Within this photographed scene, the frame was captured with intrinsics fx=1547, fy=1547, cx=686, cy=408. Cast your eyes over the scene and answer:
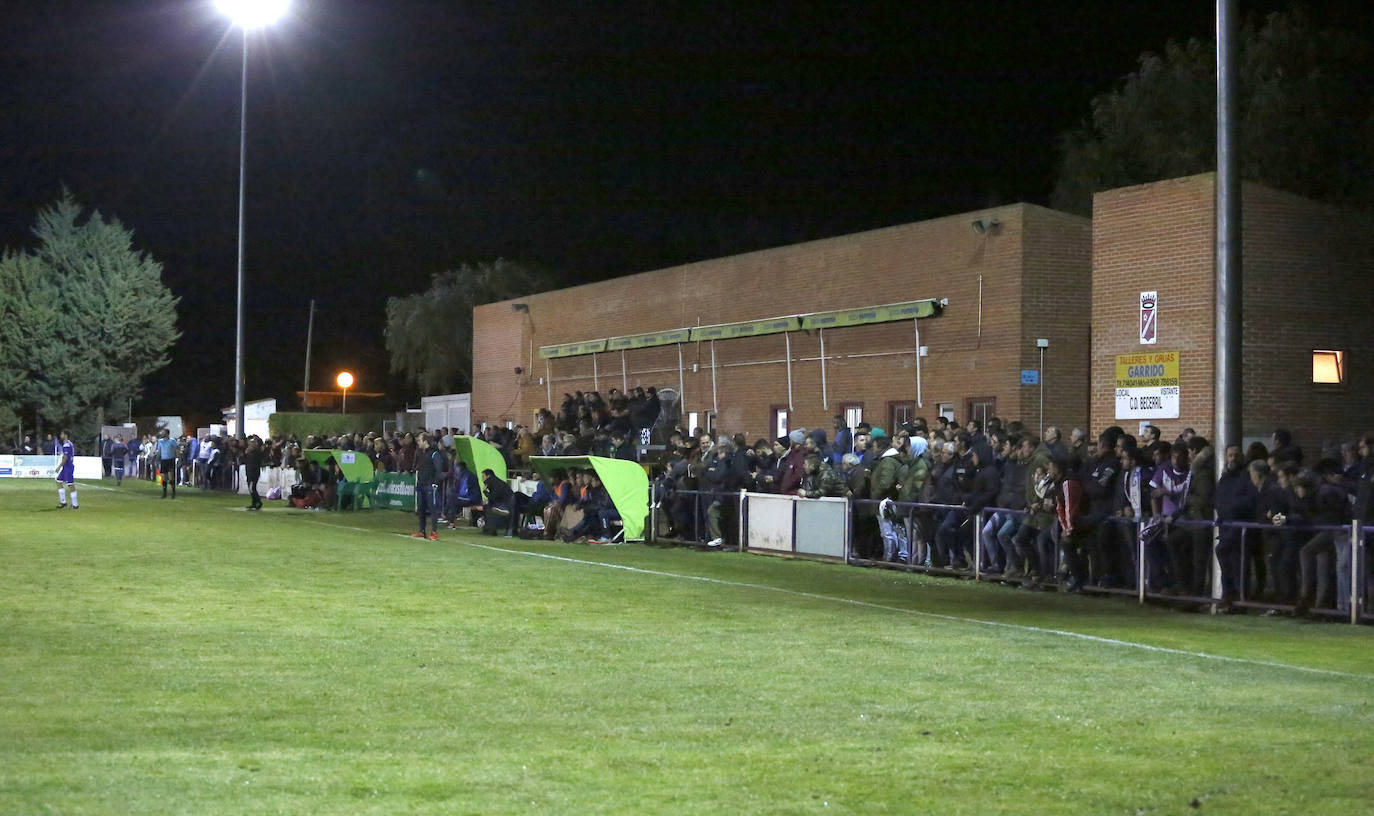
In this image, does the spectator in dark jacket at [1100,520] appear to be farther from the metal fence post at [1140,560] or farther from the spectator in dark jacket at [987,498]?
the spectator in dark jacket at [987,498]

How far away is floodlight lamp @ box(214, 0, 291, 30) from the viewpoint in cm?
3994

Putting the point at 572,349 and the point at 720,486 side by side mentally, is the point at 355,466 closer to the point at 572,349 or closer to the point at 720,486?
the point at 572,349

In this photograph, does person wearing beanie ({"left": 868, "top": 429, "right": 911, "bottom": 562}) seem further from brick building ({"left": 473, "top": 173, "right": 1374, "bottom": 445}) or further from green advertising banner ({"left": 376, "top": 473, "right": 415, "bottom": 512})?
green advertising banner ({"left": 376, "top": 473, "right": 415, "bottom": 512})

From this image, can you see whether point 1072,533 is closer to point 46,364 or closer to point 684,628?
point 684,628

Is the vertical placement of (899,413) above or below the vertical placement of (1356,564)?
above

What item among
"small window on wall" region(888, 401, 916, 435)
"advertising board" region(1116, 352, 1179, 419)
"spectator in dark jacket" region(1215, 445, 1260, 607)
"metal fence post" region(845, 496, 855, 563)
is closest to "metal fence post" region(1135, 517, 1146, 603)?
"spectator in dark jacket" region(1215, 445, 1260, 607)

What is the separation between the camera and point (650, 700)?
9914 millimetres

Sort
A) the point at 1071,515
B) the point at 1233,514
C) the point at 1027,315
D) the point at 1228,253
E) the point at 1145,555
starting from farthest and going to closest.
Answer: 1. the point at 1027,315
2. the point at 1071,515
3. the point at 1145,555
4. the point at 1228,253
5. the point at 1233,514

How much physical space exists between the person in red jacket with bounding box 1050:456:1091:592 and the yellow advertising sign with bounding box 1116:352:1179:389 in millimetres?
7131

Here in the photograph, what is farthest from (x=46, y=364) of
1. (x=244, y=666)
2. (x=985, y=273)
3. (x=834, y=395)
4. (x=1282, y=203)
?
(x=244, y=666)

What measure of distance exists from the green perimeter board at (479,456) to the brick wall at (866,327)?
8.01 m

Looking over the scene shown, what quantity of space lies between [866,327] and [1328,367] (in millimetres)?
10464

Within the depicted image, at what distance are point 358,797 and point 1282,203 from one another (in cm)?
2115

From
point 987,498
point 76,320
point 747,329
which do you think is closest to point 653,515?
point 987,498
